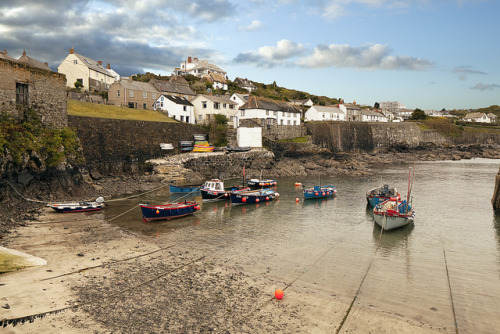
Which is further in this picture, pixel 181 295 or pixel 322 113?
pixel 322 113

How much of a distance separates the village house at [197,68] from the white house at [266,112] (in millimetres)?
58064

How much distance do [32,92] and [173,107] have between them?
29951 millimetres

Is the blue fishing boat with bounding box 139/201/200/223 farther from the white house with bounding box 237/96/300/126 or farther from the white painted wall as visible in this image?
the white house with bounding box 237/96/300/126

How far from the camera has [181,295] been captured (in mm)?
12508

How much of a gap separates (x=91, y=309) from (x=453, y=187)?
41444 mm

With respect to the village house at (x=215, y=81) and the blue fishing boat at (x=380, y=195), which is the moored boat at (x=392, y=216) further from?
the village house at (x=215, y=81)

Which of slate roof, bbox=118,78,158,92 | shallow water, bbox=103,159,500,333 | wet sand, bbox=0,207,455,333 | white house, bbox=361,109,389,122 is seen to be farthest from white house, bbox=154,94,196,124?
white house, bbox=361,109,389,122

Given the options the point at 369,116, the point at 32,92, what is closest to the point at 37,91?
the point at 32,92

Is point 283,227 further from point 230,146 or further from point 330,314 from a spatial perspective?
point 230,146

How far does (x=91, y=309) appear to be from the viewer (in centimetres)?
1113

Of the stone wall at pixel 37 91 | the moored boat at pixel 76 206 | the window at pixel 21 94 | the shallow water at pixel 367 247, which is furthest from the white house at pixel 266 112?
the moored boat at pixel 76 206

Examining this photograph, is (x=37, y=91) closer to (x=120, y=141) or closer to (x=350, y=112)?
(x=120, y=141)

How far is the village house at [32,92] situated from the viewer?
25969mm

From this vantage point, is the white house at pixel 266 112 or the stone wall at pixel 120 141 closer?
the stone wall at pixel 120 141
